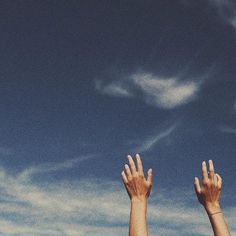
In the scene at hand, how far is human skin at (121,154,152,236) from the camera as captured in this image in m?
5.85

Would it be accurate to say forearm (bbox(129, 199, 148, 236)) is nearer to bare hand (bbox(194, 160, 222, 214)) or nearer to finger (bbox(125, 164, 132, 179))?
finger (bbox(125, 164, 132, 179))

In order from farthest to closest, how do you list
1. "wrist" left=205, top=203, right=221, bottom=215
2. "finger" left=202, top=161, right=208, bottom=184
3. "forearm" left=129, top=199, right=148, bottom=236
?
1. "finger" left=202, top=161, right=208, bottom=184
2. "wrist" left=205, top=203, right=221, bottom=215
3. "forearm" left=129, top=199, right=148, bottom=236

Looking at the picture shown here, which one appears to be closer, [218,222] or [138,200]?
[138,200]

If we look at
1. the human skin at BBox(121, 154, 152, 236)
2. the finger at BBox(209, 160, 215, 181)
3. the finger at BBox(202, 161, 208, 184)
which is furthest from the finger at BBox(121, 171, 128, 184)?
the finger at BBox(209, 160, 215, 181)

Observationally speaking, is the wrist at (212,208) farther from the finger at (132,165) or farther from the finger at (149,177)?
the finger at (132,165)

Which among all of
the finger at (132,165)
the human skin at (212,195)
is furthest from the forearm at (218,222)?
the finger at (132,165)

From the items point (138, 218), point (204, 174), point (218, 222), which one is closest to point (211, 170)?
point (204, 174)

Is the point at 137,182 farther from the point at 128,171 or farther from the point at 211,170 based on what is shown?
the point at 211,170

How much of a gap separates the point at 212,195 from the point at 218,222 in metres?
0.55

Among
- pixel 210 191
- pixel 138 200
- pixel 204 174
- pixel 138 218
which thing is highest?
pixel 204 174

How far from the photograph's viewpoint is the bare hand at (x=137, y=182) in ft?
21.6

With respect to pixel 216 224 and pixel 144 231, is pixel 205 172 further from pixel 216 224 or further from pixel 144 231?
pixel 144 231

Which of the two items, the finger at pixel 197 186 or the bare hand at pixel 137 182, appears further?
the finger at pixel 197 186

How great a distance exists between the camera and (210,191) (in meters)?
7.01
